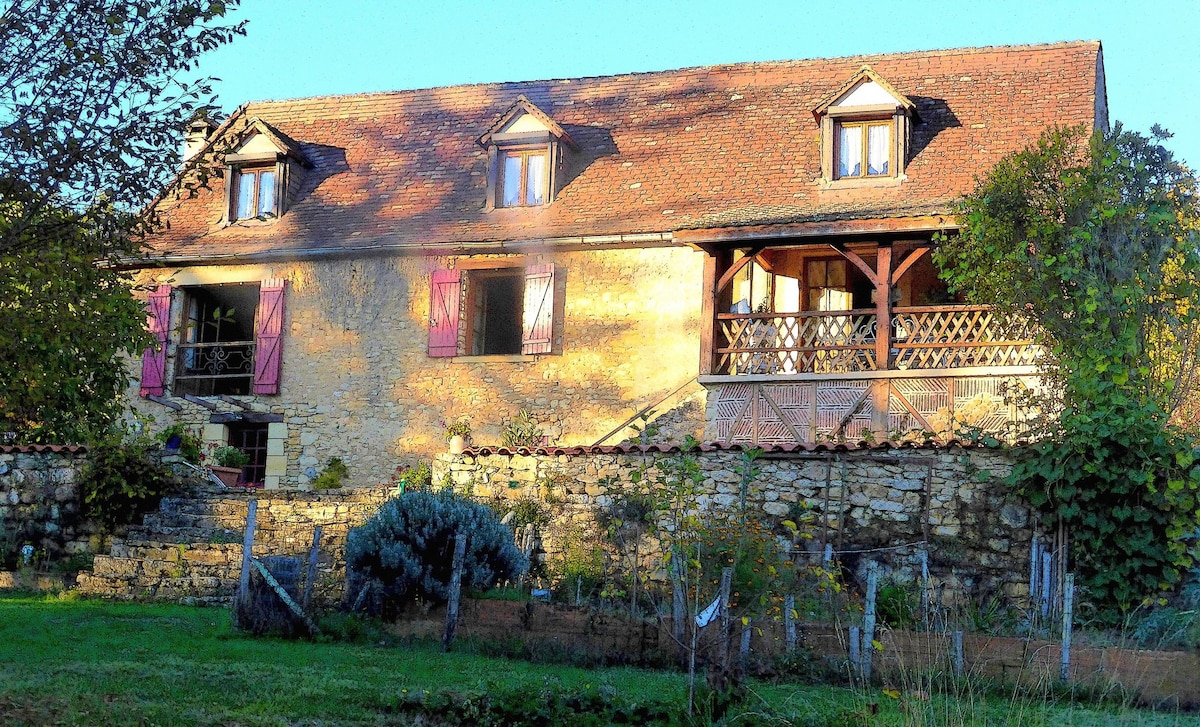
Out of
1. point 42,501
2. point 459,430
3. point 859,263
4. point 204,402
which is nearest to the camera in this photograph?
point 42,501

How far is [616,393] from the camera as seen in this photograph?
1725 centimetres

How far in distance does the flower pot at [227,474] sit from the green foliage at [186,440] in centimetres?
38

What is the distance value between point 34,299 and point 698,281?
407 inches

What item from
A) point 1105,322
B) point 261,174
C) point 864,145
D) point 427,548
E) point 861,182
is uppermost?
point 864,145

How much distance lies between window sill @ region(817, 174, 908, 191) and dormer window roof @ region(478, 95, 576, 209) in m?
3.61

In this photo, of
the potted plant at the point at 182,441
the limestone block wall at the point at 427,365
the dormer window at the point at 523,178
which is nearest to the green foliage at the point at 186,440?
the potted plant at the point at 182,441

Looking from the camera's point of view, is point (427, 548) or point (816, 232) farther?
point (816, 232)

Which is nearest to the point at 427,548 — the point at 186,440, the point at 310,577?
the point at 310,577

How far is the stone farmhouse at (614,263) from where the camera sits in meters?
15.8

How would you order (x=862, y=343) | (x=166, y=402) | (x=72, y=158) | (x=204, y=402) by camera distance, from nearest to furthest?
1. (x=72, y=158)
2. (x=862, y=343)
3. (x=204, y=402)
4. (x=166, y=402)

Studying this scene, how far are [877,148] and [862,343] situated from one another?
3038 millimetres

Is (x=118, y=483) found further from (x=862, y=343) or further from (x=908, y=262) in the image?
A: (x=908, y=262)

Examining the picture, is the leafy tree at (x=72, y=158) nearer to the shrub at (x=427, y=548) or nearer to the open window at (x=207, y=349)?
the shrub at (x=427, y=548)

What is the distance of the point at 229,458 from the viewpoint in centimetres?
1809
